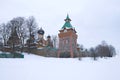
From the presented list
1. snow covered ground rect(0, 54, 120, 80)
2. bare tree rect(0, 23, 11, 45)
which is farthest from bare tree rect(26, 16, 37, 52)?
snow covered ground rect(0, 54, 120, 80)

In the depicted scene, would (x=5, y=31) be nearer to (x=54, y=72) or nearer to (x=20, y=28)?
(x=20, y=28)

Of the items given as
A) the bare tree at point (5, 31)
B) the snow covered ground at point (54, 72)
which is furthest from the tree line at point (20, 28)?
the snow covered ground at point (54, 72)

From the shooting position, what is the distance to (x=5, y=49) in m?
36.2

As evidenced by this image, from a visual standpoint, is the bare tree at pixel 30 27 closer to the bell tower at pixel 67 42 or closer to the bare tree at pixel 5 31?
the bare tree at pixel 5 31

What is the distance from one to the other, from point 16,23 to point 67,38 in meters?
Result: 15.7

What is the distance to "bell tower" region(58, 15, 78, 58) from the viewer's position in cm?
4081

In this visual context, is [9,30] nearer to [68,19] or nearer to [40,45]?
[40,45]

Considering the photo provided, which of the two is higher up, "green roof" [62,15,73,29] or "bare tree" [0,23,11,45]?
"green roof" [62,15,73,29]

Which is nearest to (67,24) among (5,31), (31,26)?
(31,26)

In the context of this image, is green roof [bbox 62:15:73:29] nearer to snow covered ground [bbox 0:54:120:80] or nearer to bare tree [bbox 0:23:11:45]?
bare tree [bbox 0:23:11:45]

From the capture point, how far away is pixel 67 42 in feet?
137

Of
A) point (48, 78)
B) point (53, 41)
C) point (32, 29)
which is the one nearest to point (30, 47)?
point (32, 29)

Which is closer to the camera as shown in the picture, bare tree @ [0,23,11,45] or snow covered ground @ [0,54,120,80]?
snow covered ground @ [0,54,120,80]

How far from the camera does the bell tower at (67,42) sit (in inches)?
1607
